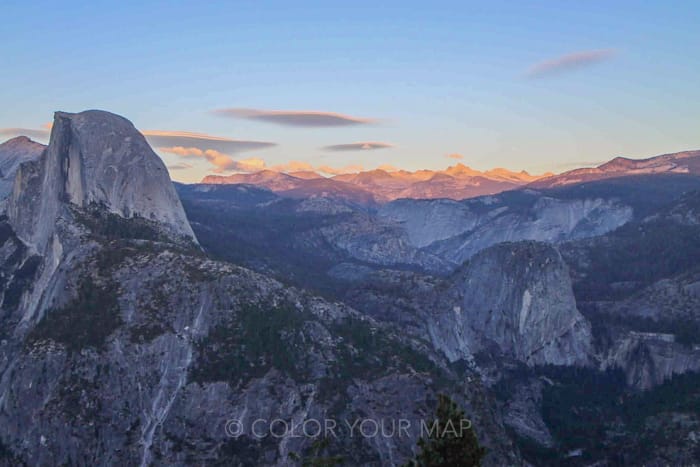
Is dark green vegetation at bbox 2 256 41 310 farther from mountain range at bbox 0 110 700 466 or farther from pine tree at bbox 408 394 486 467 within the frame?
pine tree at bbox 408 394 486 467

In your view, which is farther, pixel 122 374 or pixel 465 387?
pixel 465 387

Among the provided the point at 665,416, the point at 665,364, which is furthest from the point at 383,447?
the point at 665,364

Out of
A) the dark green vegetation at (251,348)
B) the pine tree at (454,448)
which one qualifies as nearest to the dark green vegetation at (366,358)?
the dark green vegetation at (251,348)

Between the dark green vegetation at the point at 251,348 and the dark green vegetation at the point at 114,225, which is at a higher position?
the dark green vegetation at the point at 114,225

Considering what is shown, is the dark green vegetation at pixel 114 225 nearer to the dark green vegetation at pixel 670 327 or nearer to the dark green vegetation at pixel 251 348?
the dark green vegetation at pixel 251 348

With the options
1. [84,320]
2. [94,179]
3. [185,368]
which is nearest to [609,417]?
[185,368]

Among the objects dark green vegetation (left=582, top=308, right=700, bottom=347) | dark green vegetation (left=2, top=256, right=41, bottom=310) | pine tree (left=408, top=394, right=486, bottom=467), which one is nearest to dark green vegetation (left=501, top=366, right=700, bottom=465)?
dark green vegetation (left=582, top=308, right=700, bottom=347)

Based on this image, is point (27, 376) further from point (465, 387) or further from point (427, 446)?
point (427, 446)
